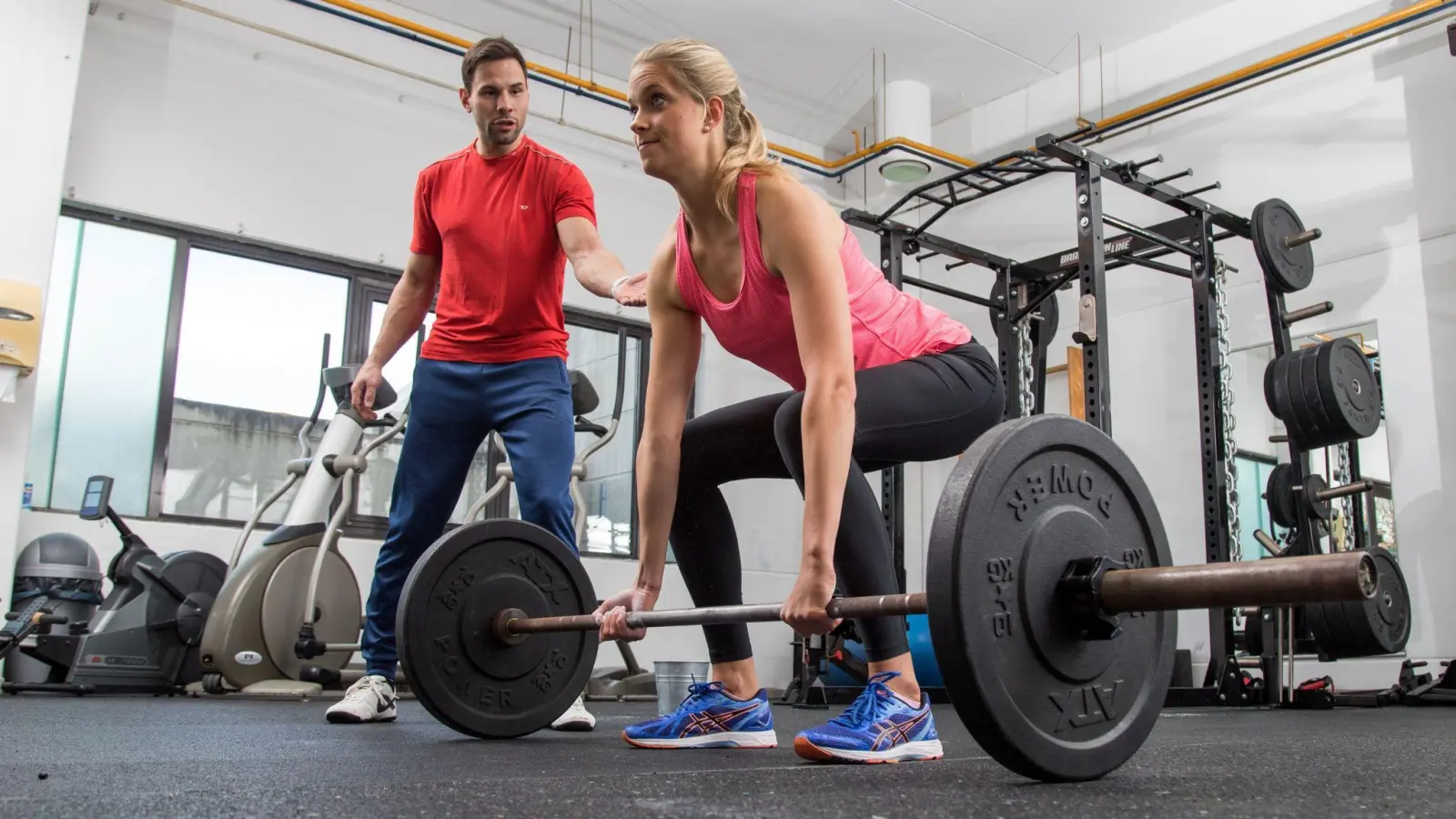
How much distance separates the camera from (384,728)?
1989 millimetres

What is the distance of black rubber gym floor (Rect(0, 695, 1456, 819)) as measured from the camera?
874mm

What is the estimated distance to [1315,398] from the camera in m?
3.81

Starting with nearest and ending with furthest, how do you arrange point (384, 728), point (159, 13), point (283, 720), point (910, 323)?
1. point (910, 323)
2. point (384, 728)
3. point (283, 720)
4. point (159, 13)

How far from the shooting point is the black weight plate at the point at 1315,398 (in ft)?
12.5

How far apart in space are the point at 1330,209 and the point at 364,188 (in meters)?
4.25

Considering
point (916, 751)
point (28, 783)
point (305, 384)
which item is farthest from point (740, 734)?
point (305, 384)

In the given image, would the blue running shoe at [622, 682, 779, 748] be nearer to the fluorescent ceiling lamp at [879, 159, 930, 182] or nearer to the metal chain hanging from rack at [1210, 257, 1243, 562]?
the metal chain hanging from rack at [1210, 257, 1243, 562]

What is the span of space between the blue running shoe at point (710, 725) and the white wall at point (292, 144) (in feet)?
10.6

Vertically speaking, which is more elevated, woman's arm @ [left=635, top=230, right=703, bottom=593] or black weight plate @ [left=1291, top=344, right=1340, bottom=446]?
black weight plate @ [left=1291, top=344, right=1340, bottom=446]

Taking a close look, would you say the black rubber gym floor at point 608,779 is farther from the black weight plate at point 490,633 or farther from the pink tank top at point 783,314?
the pink tank top at point 783,314

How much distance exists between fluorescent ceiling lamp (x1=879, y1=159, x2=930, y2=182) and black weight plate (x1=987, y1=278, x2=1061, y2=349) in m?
1.04

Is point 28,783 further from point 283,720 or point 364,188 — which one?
point 364,188

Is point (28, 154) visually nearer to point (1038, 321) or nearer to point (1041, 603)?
point (1038, 321)

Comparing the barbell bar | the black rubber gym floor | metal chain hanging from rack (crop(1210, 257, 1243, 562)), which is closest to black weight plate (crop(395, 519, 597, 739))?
the black rubber gym floor
